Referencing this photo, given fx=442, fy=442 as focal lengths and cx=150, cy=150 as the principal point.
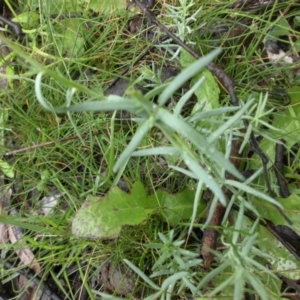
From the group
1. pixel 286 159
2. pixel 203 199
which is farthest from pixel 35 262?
pixel 286 159

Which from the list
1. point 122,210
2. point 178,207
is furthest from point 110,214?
point 178,207

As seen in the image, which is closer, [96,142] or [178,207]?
[178,207]

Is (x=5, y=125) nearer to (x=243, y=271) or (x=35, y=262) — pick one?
(x=35, y=262)

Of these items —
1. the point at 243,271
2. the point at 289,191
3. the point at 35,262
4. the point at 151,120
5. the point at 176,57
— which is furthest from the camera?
the point at 35,262

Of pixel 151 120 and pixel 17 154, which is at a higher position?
pixel 151 120

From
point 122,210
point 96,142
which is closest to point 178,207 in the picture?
point 122,210

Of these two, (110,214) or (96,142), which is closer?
(110,214)

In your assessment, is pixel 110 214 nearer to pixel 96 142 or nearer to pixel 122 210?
pixel 122 210

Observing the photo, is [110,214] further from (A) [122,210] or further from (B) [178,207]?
(B) [178,207]
